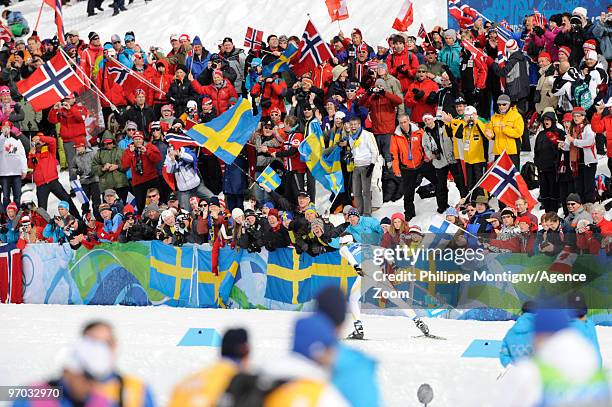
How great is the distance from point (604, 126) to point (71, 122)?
9671 mm

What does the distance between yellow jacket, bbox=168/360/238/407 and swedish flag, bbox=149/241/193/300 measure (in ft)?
42.5

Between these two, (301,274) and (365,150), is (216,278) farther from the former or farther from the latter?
(365,150)

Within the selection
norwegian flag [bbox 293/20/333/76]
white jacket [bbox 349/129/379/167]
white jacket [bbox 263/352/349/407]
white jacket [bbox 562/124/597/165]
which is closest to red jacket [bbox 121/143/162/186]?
norwegian flag [bbox 293/20/333/76]

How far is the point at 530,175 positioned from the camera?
21.0 meters

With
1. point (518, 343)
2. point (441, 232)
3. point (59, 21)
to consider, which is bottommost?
point (518, 343)

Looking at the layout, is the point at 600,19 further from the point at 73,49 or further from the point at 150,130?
the point at 73,49

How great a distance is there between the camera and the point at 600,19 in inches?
852

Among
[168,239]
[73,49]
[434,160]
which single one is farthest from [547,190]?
[73,49]

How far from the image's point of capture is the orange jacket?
21.5m

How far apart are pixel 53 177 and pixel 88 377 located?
16.1 m

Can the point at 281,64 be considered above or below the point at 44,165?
above

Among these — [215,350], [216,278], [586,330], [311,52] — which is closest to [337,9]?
[311,52]

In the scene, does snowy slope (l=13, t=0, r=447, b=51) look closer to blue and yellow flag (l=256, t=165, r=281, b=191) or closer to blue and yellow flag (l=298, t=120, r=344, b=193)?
blue and yellow flag (l=298, t=120, r=344, b=193)

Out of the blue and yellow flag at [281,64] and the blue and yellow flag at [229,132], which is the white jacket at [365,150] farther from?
the blue and yellow flag at [281,64]
